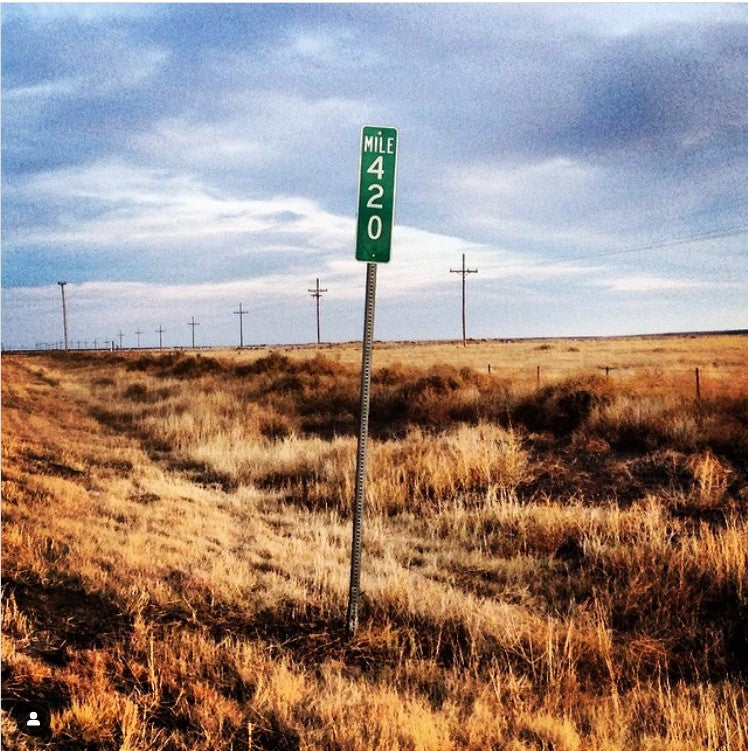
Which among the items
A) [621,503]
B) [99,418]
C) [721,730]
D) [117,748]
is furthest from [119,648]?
[99,418]

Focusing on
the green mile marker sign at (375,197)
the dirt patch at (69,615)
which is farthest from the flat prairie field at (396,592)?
the green mile marker sign at (375,197)

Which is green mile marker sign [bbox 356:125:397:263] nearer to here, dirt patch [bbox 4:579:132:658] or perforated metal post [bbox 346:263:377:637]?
perforated metal post [bbox 346:263:377:637]

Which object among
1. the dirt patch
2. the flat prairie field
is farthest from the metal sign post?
the dirt patch

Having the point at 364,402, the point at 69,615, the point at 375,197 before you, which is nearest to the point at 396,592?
the point at 364,402

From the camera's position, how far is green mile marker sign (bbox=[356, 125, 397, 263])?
15.8 feet

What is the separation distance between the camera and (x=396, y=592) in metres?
6.12

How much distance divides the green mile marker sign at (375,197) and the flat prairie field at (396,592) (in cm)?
291

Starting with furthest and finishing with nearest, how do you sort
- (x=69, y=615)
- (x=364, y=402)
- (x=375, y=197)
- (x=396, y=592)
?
(x=396, y=592)
(x=69, y=615)
(x=364, y=402)
(x=375, y=197)

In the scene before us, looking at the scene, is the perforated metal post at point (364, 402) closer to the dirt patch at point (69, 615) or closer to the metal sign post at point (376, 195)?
the metal sign post at point (376, 195)

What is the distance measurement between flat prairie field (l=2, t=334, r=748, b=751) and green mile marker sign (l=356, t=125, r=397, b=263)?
291 cm

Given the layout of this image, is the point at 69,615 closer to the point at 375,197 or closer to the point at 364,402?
the point at 364,402

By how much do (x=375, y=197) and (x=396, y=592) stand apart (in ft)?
11.3

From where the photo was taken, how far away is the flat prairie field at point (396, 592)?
13.2 ft

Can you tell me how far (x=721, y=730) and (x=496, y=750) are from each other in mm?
1425
